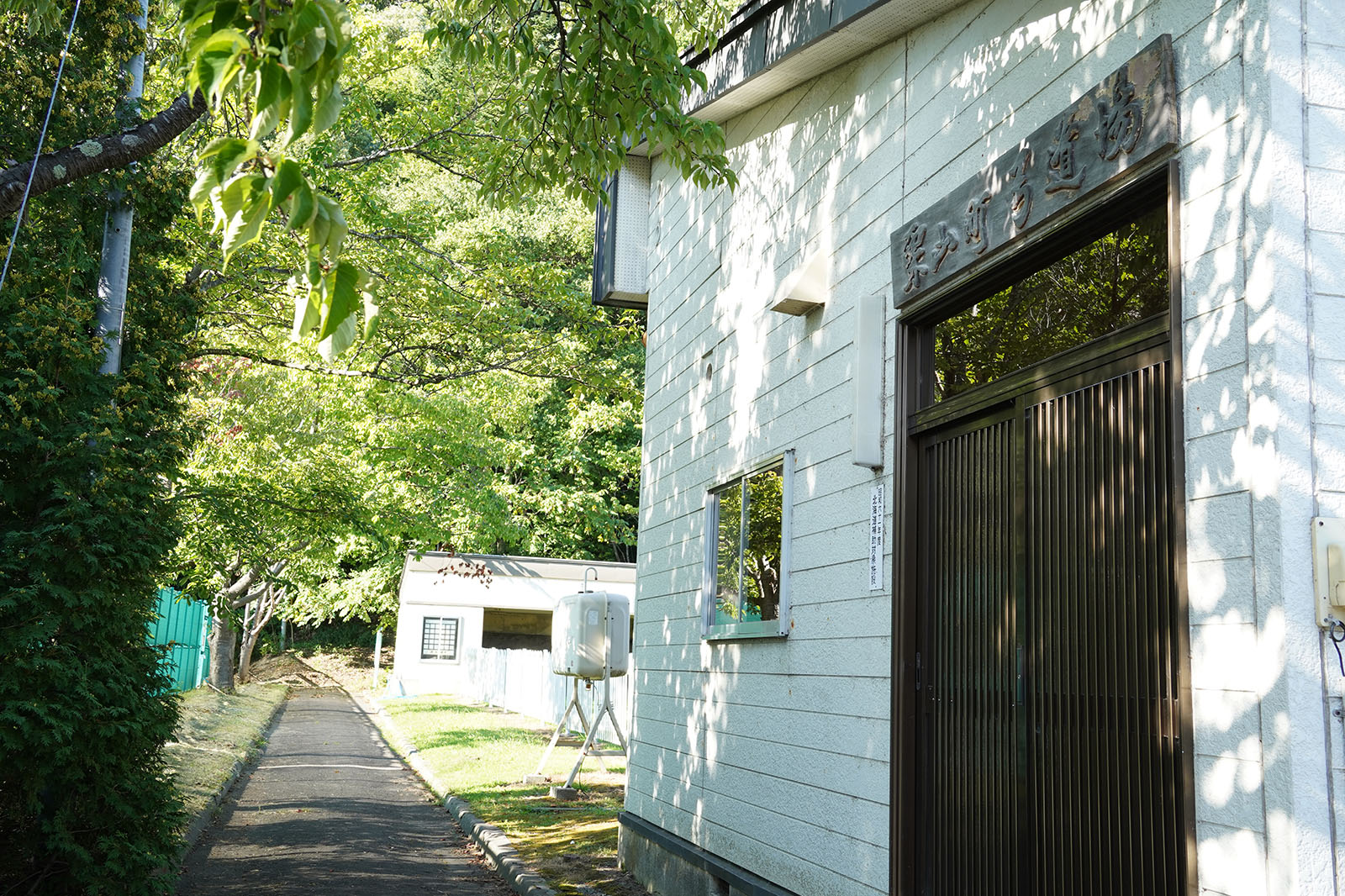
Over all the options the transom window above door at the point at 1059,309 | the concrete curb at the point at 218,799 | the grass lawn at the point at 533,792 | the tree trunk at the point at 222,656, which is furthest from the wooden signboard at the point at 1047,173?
the tree trunk at the point at 222,656

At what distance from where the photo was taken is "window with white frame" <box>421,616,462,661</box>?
3519 centimetres

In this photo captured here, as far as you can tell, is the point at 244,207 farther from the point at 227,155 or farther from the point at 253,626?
the point at 253,626

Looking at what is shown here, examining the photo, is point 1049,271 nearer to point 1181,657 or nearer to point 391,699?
point 1181,657

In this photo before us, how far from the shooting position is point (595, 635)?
520 inches

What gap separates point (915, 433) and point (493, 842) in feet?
21.3

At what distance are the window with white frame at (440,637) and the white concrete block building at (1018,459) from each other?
27827 millimetres

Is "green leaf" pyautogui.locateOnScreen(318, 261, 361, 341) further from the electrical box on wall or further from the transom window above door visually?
the transom window above door

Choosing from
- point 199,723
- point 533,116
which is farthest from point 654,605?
point 199,723

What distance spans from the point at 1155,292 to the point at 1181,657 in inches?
47.9

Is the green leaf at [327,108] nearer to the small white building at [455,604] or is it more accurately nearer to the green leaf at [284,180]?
the green leaf at [284,180]

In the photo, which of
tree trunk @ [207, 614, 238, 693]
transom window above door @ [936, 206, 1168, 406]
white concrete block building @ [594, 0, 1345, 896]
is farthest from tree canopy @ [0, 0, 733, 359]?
tree trunk @ [207, 614, 238, 693]

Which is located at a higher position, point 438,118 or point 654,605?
point 438,118

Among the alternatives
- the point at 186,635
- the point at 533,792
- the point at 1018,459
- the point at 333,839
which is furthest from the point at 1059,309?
the point at 186,635

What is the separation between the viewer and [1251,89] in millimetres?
3266
